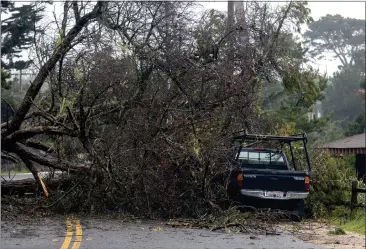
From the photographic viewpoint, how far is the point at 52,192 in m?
13.6

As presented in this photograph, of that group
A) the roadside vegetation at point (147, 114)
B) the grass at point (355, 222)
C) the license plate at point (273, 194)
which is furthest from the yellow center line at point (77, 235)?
the grass at point (355, 222)

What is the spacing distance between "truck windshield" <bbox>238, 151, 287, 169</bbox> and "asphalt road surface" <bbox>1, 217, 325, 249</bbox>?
10.4 ft

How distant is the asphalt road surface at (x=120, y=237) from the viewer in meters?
9.12

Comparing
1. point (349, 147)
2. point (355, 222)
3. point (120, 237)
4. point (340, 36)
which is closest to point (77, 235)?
point (120, 237)

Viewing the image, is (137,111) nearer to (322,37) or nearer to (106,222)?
(106,222)

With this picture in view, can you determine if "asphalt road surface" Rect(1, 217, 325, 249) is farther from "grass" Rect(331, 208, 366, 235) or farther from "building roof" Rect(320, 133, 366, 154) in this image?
"building roof" Rect(320, 133, 366, 154)

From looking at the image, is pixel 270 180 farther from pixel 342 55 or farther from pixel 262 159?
pixel 342 55

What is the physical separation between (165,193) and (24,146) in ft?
Result: 14.3

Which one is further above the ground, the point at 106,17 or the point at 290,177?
the point at 106,17

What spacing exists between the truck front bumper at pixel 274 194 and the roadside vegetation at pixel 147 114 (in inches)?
20.0

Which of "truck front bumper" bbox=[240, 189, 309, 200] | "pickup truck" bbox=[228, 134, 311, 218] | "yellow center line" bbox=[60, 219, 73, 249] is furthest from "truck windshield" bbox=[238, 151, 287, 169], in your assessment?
"yellow center line" bbox=[60, 219, 73, 249]

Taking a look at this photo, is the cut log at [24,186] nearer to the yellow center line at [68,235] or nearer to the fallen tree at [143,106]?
the fallen tree at [143,106]

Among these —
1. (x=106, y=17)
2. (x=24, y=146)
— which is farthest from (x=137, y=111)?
(x=24, y=146)

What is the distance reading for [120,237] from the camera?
991 cm
